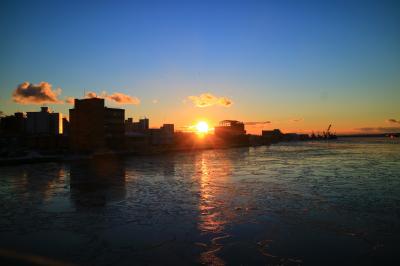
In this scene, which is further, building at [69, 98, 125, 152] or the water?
building at [69, 98, 125, 152]

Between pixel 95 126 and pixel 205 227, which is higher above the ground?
pixel 95 126

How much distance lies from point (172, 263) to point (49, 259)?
3664 mm

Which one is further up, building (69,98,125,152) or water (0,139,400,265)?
building (69,98,125,152)

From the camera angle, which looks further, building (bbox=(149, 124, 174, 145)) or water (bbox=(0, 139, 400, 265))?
building (bbox=(149, 124, 174, 145))

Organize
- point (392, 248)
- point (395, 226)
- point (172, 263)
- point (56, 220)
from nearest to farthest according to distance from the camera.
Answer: point (172, 263) < point (392, 248) < point (395, 226) < point (56, 220)

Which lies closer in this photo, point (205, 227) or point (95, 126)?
point (205, 227)

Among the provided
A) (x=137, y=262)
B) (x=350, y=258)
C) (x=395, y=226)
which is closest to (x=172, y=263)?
(x=137, y=262)

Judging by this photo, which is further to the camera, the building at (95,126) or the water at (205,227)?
the building at (95,126)

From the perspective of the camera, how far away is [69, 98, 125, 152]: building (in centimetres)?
8112

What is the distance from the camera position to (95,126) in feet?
266

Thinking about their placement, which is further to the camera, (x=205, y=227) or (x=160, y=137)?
(x=160, y=137)

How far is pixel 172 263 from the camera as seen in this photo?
8.84 meters

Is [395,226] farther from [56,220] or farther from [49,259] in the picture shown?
[56,220]

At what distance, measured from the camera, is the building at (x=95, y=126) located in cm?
8112
